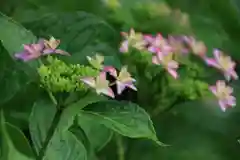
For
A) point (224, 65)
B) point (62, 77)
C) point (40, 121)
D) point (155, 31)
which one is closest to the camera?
point (62, 77)

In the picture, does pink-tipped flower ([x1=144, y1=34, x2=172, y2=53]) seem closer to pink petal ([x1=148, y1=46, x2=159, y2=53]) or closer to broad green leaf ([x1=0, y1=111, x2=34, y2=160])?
pink petal ([x1=148, y1=46, x2=159, y2=53])

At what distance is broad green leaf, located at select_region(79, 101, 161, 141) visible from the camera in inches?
25.9

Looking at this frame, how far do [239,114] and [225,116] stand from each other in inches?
0.8

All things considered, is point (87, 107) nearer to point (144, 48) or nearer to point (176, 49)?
point (144, 48)

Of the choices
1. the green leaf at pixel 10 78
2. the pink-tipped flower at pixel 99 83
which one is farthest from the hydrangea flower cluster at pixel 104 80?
the green leaf at pixel 10 78

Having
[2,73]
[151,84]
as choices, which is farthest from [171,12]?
[2,73]

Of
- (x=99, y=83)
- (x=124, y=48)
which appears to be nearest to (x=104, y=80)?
(x=99, y=83)

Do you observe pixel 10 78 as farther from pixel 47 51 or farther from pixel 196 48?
pixel 196 48

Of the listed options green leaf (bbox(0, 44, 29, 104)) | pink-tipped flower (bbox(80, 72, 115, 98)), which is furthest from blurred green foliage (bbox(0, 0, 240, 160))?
pink-tipped flower (bbox(80, 72, 115, 98))

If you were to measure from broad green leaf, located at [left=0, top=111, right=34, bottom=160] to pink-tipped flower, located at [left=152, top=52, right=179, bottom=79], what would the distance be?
0.61ft

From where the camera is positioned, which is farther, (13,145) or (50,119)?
(50,119)

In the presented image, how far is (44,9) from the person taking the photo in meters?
0.96

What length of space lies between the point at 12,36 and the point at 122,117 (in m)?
0.16

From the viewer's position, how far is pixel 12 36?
2.39ft
